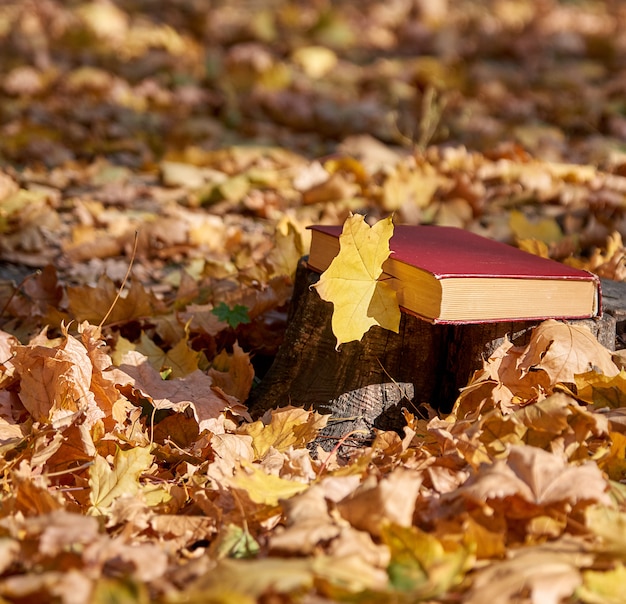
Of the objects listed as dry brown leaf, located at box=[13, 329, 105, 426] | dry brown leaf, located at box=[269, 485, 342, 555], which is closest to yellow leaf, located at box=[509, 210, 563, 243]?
dry brown leaf, located at box=[13, 329, 105, 426]

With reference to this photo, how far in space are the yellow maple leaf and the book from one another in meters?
0.04

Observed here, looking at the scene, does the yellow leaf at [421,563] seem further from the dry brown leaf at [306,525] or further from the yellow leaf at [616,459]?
the yellow leaf at [616,459]

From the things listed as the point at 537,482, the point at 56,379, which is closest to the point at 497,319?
the point at 537,482

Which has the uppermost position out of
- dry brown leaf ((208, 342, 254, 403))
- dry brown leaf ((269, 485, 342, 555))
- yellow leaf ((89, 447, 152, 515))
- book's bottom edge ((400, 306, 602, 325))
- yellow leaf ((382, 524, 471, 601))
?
book's bottom edge ((400, 306, 602, 325))

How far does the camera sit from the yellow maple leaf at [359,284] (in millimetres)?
1407

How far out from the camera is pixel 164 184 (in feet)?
12.3

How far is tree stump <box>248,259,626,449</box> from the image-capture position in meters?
1.56

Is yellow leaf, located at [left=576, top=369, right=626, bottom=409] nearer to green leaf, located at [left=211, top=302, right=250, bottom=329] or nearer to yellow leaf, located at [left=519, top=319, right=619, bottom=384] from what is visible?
yellow leaf, located at [left=519, top=319, right=619, bottom=384]

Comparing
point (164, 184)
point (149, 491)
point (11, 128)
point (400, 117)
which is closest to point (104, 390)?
point (149, 491)

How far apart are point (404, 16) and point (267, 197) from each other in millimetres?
5858

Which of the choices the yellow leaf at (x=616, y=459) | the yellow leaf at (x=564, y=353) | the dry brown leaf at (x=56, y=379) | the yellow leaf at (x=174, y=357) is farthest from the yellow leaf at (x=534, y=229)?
the dry brown leaf at (x=56, y=379)

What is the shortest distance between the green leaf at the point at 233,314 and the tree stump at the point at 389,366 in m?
0.29

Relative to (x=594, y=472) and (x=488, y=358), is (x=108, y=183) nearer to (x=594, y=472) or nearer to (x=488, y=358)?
(x=488, y=358)

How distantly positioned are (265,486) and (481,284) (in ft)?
1.68
